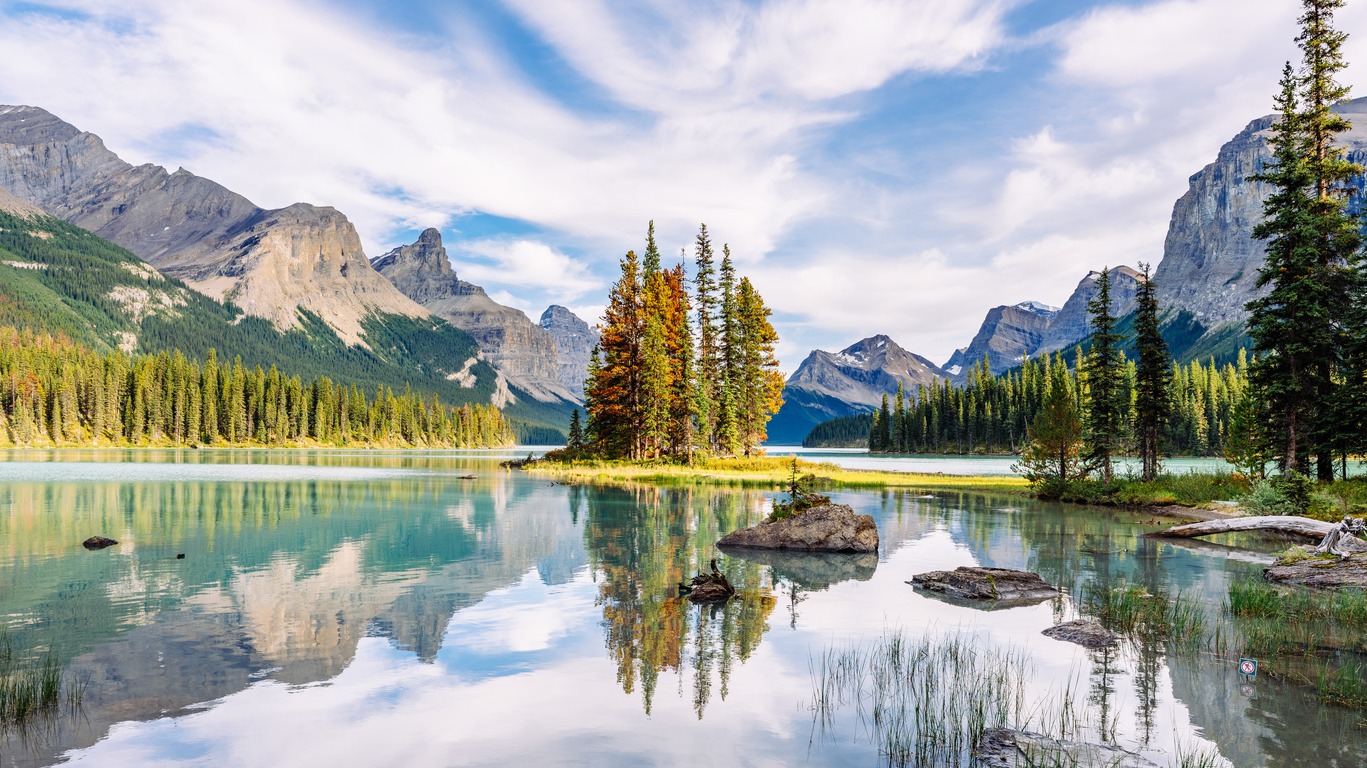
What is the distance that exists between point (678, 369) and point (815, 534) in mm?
45361

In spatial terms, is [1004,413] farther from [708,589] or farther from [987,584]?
[708,589]

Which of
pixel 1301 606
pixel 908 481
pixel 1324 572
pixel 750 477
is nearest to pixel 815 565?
pixel 1301 606

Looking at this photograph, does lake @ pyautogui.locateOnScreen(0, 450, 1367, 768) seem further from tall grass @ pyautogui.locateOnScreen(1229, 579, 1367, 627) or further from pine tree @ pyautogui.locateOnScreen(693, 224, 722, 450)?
pine tree @ pyautogui.locateOnScreen(693, 224, 722, 450)

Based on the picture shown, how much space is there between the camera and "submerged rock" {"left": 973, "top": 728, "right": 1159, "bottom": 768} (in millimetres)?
7820

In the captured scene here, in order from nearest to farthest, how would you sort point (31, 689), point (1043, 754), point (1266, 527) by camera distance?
point (1043, 754), point (31, 689), point (1266, 527)

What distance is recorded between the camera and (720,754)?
843 cm

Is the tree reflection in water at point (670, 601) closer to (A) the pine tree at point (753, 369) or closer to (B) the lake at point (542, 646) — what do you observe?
(B) the lake at point (542, 646)

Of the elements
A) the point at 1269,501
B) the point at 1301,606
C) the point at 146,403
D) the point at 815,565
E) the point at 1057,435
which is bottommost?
the point at 815,565

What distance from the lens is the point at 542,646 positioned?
13.0 metres

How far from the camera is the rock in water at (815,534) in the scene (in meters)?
25.0

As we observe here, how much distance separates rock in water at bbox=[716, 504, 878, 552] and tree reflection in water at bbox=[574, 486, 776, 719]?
62.3 inches

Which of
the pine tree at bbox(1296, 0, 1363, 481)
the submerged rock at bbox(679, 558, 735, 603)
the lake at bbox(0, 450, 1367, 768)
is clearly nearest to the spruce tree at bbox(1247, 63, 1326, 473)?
the pine tree at bbox(1296, 0, 1363, 481)

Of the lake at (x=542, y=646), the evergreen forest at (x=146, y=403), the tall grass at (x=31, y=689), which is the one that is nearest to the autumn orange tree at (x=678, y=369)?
the lake at (x=542, y=646)

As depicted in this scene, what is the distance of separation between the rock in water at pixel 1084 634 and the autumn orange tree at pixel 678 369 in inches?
2007
